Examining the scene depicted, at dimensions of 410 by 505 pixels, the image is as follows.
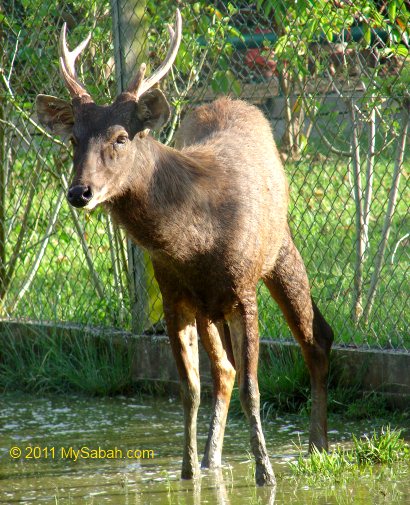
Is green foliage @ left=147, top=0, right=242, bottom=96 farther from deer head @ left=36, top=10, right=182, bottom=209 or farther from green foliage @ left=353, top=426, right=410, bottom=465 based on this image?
green foliage @ left=353, top=426, right=410, bottom=465

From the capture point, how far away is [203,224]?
5129 mm

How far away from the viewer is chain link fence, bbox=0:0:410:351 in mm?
6277

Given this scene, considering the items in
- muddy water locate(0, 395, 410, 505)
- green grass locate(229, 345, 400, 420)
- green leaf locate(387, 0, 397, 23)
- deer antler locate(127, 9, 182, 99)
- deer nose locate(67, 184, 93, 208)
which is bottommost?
muddy water locate(0, 395, 410, 505)

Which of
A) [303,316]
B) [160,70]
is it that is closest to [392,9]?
[160,70]

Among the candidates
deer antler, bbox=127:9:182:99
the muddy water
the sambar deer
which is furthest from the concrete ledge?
deer antler, bbox=127:9:182:99

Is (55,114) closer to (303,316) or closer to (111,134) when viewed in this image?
(111,134)

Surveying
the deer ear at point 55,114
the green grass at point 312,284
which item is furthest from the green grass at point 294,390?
the deer ear at point 55,114

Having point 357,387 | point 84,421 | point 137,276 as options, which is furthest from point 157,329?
point 357,387

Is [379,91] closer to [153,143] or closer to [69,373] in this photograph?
[153,143]

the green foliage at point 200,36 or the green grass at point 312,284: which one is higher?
the green foliage at point 200,36

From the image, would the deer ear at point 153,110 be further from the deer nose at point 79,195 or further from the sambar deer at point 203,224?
the deer nose at point 79,195

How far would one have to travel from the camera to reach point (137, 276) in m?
7.14

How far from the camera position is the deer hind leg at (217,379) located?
5.46 metres

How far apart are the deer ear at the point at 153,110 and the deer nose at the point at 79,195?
577 millimetres
